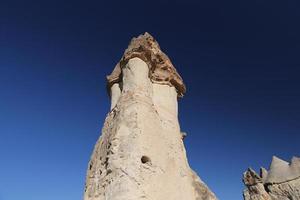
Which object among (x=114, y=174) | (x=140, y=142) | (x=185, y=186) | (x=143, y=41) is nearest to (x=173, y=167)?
(x=185, y=186)

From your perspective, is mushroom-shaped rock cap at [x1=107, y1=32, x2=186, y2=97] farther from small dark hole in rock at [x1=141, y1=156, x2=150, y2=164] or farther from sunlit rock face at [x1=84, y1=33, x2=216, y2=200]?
small dark hole in rock at [x1=141, y1=156, x2=150, y2=164]

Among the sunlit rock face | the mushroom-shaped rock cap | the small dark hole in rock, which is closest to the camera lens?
the sunlit rock face

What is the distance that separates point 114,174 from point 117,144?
688 mm

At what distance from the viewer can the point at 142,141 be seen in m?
6.39

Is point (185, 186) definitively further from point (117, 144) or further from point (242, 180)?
point (242, 180)

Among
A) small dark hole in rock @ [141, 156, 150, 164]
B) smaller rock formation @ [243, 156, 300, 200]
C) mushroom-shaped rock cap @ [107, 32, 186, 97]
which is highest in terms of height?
mushroom-shaped rock cap @ [107, 32, 186, 97]

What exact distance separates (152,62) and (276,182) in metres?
9.45

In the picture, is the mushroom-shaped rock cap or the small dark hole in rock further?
the mushroom-shaped rock cap

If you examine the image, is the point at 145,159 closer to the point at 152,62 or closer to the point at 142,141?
the point at 142,141

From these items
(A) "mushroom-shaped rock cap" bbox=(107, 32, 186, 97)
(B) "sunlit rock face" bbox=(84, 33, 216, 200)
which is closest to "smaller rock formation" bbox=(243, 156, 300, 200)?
(B) "sunlit rock face" bbox=(84, 33, 216, 200)

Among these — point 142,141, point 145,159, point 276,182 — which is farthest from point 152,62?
point 276,182

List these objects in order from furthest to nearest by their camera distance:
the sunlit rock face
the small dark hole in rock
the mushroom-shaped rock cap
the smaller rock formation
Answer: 1. the smaller rock formation
2. the mushroom-shaped rock cap
3. the small dark hole in rock
4. the sunlit rock face

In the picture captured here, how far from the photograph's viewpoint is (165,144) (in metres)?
7.09

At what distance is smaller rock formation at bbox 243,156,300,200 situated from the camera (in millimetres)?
13742
